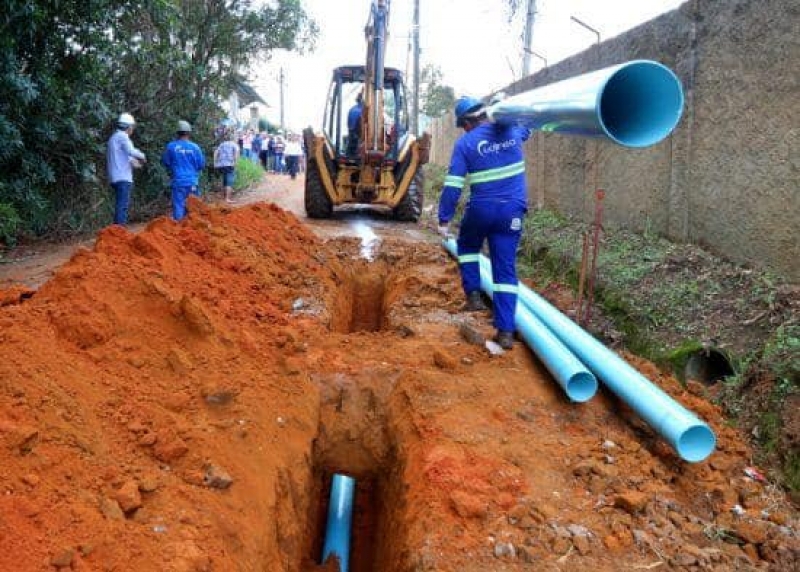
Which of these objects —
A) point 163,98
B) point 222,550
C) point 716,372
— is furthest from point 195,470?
point 163,98

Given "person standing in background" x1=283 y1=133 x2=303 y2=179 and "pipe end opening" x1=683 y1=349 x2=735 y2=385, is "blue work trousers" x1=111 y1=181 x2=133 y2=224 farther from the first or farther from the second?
"person standing in background" x1=283 y1=133 x2=303 y2=179

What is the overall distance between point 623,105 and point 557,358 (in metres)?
1.66

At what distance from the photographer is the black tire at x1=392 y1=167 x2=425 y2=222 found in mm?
11789

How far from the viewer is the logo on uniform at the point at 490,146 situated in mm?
4789

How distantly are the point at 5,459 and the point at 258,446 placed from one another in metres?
1.33

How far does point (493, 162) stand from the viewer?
4805 millimetres

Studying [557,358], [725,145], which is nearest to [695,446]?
[557,358]

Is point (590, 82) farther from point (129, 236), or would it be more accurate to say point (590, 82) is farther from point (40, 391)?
point (129, 236)

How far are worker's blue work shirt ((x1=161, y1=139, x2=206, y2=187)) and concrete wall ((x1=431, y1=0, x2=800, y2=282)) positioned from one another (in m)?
5.74

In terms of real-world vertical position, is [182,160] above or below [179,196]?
above

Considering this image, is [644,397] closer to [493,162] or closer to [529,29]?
[493,162]

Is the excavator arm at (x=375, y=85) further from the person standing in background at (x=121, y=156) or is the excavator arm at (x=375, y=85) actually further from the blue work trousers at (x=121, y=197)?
the blue work trousers at (x=121, y=197)

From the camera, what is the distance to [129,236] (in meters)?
5.16

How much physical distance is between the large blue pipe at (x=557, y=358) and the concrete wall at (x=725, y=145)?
1.98m
